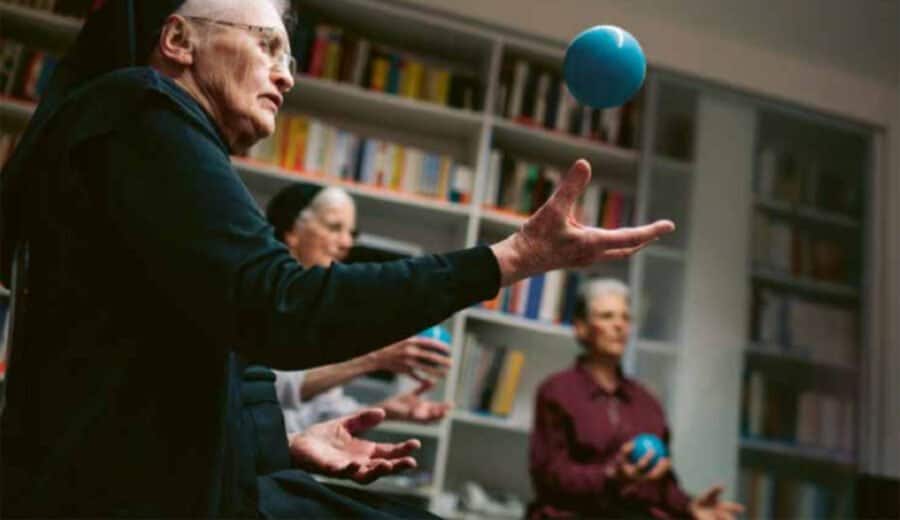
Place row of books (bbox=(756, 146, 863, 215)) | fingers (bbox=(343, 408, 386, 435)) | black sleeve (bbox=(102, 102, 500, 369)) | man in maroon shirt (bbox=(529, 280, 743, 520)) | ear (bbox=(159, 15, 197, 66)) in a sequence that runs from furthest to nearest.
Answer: row of books (bbox=(756, 146, 863, 215)) < man in maroon shirt (bbox=(529, 280, 743, 520)) < fingers (bbox=(343, 408, 386, 435)) < ear (bbox=(159, 15, 197, 66)) < black sleeve (bbox=(102, 102, 500, 369))

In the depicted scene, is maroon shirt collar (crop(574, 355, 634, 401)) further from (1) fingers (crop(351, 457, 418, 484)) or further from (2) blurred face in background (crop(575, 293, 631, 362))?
(1) fingers (crop(351, 457, 418, 484))

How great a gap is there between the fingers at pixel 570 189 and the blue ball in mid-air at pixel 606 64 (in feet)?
1.48

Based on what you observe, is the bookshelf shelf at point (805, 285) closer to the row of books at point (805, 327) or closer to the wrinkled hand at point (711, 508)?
the row of books at point (805, 327)

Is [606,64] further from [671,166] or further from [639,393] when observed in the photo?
[671,166]

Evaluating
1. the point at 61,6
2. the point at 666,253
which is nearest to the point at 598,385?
the point at 666,253

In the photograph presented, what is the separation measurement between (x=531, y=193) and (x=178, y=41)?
254 cm

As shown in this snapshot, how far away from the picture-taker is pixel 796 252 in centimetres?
369

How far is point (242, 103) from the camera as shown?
35.2 inches

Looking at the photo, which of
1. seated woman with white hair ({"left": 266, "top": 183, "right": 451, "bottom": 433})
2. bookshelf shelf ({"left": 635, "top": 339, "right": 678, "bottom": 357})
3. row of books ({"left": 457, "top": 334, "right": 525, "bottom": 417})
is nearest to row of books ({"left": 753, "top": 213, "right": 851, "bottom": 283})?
bookshelf shelf ({"left": 635, "top": 339, "right": 678, "bottom": 357})

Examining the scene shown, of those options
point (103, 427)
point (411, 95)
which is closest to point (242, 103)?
point (103, 427)

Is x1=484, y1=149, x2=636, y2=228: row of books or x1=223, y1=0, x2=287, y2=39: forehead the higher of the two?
x1=484, y1=149, x2=636, y2=228: row of books

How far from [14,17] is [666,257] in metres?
2.84

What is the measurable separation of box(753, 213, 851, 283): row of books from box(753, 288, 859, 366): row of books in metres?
0.14

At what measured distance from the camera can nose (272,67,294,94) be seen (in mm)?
935
